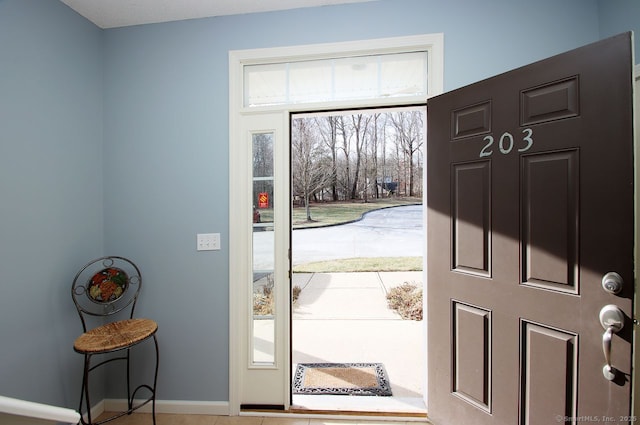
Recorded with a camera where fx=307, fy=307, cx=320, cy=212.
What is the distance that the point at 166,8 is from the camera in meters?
2.03

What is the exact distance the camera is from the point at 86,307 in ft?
6.98

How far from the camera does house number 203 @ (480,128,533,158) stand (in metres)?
1.44

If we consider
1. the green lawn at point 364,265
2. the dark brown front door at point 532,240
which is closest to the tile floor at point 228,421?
the dark brown front door at point 532,240

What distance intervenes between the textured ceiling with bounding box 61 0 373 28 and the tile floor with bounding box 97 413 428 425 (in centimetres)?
274

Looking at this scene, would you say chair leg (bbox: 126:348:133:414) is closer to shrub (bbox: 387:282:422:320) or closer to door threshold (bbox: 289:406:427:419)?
door threshold (bbox: 289:406:427:419)

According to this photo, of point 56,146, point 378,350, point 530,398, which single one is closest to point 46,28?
point 56,146

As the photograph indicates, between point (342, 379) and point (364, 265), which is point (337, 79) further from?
point (364, 265)

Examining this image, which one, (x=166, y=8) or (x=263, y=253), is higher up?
(x=166, y=8)

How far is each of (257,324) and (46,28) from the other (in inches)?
89.6

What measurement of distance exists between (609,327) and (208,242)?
214 cm

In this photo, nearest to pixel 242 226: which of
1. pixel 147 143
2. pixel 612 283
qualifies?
pixel 147 143

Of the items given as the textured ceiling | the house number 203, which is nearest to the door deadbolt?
the house number 203

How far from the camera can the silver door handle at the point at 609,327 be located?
119 cm

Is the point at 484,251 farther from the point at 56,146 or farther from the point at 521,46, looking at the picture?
the point at 56,146
